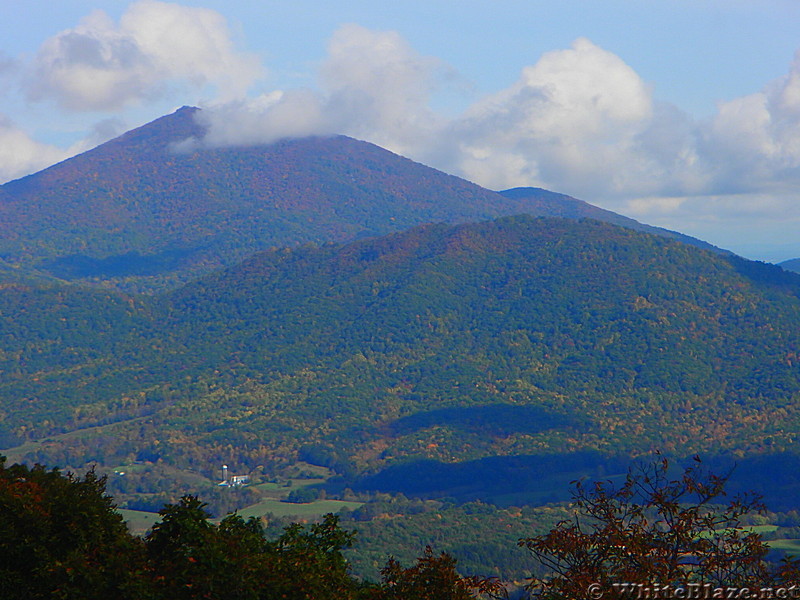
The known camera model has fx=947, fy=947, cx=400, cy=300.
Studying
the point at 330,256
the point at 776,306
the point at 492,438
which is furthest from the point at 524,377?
the point at 330,256

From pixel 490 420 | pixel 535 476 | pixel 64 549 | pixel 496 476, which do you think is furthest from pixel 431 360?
pixel 64 549

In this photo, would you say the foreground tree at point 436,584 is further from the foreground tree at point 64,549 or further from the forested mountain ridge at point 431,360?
the forested mountain ridge at point 431,360

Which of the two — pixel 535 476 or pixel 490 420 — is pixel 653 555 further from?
pixel 490 420

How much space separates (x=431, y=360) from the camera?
488 feet

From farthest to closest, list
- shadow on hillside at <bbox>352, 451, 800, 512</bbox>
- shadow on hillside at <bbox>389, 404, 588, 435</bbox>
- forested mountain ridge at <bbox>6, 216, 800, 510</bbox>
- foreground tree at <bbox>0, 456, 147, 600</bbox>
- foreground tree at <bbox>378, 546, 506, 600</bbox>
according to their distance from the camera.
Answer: shadow on hillside at <bbox>389, 404, 588, 435</bbox>, forested mountain ridge at <bbox>6, 216, 800, 510</bbox>, shadow on hillside at <bbox>352, 451, 800, 512</bbox>, foreground tree at <bbox>378, 546, 506, 600</bbox>, foreground tree at <bbox>0, 456, 147, 600</bbox>

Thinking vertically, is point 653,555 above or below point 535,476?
above

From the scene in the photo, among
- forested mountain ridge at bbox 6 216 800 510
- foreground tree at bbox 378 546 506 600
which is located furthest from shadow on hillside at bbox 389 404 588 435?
foreground tree at bbox 378 546 506 600

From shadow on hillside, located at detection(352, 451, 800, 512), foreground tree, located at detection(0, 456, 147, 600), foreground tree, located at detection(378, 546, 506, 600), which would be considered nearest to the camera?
foreground tree, located at detection(0, 456, 147, 600)

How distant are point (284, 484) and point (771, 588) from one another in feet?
329

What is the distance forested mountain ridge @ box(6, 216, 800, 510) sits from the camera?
11912 cm

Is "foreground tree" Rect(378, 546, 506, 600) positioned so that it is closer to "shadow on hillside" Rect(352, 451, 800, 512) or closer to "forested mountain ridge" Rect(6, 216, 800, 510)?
"shadow on hillside" Rect(352, 451, 800, 512)

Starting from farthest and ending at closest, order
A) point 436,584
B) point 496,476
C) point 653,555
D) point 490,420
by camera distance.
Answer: point 490,420, point 496,476, point 436,584, point 653,555

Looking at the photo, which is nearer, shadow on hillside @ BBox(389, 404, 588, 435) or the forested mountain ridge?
the forested mountain ridge

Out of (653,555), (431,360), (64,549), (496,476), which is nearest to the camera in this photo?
(653,555)
